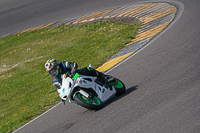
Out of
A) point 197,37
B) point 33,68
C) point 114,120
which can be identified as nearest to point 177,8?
point 197,37

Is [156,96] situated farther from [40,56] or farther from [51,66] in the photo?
[40,56]

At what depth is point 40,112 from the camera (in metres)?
9.57

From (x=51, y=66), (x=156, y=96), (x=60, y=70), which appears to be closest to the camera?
(x=156, y=96)

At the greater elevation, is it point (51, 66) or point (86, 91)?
point (51, 66)

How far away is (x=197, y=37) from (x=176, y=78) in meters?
2.71

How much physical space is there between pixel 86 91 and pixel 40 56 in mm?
7537

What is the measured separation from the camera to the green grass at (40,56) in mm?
10469

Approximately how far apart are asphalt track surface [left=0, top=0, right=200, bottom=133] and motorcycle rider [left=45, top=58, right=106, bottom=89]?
0.93 metres

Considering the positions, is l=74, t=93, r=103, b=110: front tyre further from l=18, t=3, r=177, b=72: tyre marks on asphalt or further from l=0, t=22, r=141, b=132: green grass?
l=18, t=3, r=177, b=72: tyre marks on asphalt

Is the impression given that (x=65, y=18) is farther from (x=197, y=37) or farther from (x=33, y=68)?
(x=197, y=37)

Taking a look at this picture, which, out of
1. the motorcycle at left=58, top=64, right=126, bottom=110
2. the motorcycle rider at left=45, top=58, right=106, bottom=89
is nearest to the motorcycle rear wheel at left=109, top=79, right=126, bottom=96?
the motorcycle at left=58, top=64, right=126, bottom=110

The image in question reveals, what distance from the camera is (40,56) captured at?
14.7 m

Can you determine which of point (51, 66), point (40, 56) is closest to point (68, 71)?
point (51, 66)

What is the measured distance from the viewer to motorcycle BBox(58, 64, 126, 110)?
7.38m
